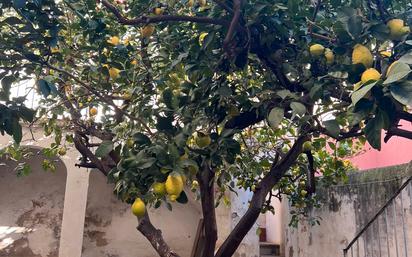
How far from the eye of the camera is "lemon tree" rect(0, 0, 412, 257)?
1.64 metres

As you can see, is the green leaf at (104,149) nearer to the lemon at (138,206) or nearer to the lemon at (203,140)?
the lemon at (138,206)

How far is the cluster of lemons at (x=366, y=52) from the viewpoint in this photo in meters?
1.34

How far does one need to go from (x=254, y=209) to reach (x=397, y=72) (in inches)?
73.0

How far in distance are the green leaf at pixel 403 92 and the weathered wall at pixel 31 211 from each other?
6486mm

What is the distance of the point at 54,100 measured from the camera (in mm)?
3494

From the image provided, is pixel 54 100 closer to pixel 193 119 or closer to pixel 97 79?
pixel 97 79

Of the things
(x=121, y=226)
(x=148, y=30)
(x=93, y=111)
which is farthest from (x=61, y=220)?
(x=148, y=30)

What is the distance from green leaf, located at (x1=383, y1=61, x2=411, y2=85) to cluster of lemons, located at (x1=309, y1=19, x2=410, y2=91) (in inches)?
2.9

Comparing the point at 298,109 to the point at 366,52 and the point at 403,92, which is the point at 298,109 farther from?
the point at 403,92

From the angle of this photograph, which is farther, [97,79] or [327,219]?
[327,219]

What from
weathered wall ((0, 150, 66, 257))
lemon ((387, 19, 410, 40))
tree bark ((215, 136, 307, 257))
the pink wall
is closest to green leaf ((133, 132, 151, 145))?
lemon ((387, 19, 410, 40))

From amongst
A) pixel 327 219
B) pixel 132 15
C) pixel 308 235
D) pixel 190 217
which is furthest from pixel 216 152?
pixel 190 217

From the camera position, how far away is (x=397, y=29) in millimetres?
1634

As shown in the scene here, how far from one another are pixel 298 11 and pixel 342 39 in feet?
1.44
